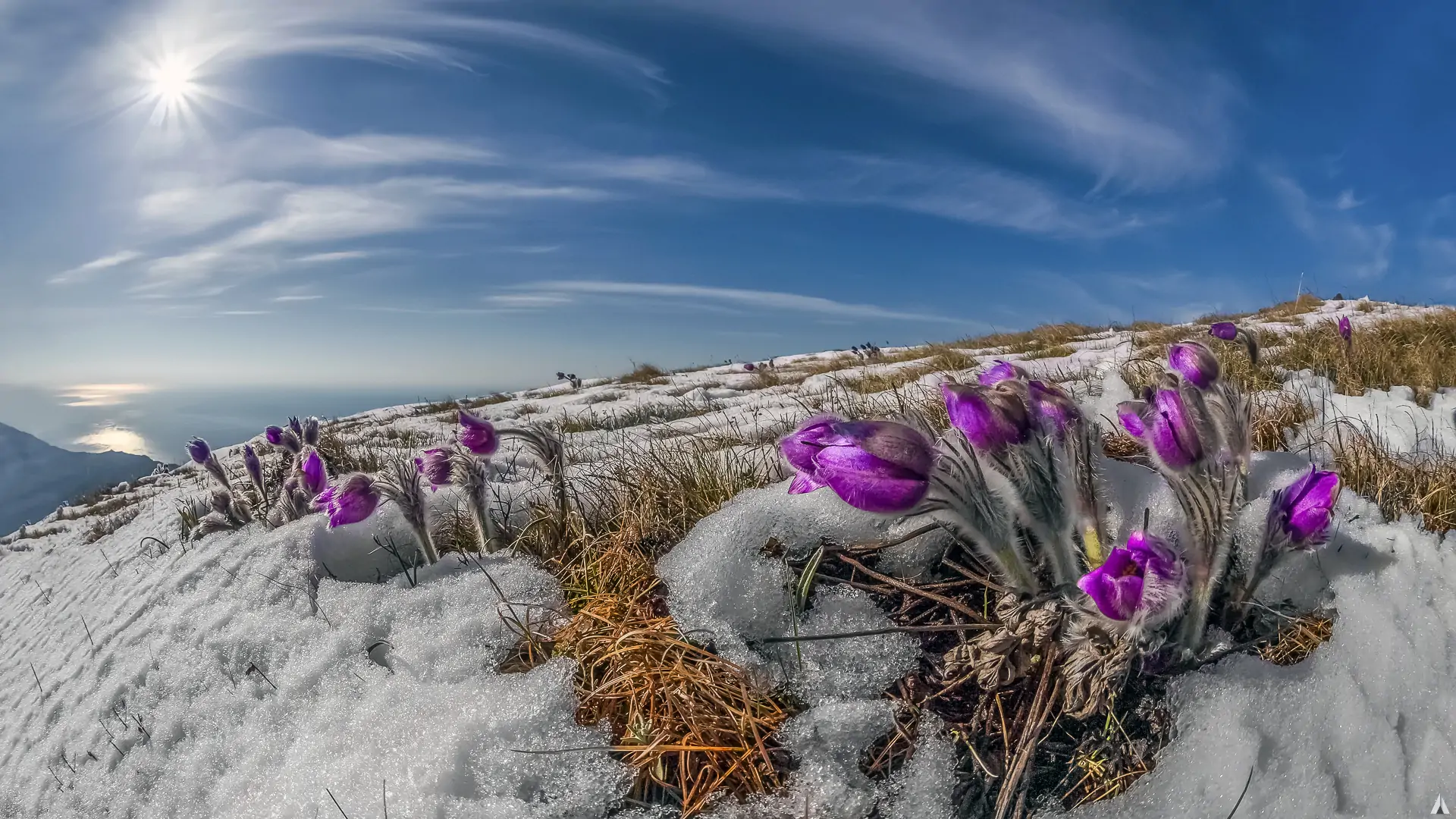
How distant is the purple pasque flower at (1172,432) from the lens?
1379 mm

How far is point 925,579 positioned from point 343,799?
141cm

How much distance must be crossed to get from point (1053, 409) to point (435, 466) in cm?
196

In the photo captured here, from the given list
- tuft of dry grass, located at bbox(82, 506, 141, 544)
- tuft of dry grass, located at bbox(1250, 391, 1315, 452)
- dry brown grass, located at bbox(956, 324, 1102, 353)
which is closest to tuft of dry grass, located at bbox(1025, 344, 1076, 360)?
dry brown grass, located at bbox(956, 324, 1102, 353)

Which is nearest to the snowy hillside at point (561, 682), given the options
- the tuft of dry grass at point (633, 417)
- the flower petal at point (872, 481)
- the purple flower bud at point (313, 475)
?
the purple flower bud at point (313, 475)

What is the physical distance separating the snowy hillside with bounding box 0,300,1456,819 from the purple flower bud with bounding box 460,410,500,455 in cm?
24

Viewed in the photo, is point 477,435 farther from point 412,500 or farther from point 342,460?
point 342,460

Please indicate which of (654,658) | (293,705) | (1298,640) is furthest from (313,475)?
(1298,640)

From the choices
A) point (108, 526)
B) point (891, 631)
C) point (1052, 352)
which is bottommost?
point (108, 526)

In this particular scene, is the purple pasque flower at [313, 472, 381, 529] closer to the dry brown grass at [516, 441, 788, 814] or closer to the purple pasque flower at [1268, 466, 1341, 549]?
the dry brown grass at [516, 441, 788, 814]

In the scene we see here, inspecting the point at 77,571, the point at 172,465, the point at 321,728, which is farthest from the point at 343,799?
the point at 172,465

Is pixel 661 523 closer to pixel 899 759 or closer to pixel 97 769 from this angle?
pixel 899 759

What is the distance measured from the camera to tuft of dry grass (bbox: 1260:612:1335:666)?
1.50 metres

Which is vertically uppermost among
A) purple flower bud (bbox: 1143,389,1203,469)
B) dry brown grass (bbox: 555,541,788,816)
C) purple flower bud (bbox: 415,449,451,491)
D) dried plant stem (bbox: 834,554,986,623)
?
purple flower bud (bbox: 1143,389,1203,469)

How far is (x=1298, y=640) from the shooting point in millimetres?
1513
